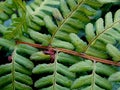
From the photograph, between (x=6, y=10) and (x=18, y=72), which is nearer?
(x=18, y=72)

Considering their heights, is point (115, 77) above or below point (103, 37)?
below

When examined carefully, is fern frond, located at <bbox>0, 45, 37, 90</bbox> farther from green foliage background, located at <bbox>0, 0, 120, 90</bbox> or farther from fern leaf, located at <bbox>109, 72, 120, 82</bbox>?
fern leaf, located at <bbox>109, 72, 120, 82</bbox>

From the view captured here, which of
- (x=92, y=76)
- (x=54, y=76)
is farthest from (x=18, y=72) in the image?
(x=92, y=76)

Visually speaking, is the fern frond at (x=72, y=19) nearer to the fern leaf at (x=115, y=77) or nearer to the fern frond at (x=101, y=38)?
the fern frond at (x=101, y=38)

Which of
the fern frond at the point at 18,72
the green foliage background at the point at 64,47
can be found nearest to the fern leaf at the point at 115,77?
the green foliage background at the point at 64,47

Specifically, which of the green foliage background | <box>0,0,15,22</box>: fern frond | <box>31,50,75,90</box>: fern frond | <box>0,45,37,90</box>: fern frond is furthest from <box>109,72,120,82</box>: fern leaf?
<box>0,0,15,22</box>: fern frond

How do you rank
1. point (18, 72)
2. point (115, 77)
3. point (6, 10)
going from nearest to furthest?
1. point (115, 77)
2. point (18, 72)
3. point (6, 10)

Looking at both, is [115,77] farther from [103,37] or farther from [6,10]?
[6,10]

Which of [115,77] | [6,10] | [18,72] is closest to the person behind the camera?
[115,77]

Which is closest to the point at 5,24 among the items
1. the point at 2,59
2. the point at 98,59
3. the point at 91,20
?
the point at 2,59

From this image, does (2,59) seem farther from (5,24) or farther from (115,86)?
(115,86)

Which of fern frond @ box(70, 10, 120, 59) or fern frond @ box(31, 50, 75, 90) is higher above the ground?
fern frond @ box(70, 10, 120, 59)
